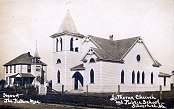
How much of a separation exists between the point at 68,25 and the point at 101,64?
57.5 inches

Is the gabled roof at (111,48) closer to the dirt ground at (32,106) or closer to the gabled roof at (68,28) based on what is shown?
Answer: the gabled roof at (68,28)

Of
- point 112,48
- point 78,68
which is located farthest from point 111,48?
point 78,68

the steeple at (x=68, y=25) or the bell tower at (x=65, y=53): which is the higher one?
the steeple at (x=68, y=25)

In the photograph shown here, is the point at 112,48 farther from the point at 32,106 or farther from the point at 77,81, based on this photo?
the point at 32,106

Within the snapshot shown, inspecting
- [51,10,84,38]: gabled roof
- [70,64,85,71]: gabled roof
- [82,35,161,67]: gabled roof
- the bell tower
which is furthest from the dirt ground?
[51,10,84,38]: gabled roof

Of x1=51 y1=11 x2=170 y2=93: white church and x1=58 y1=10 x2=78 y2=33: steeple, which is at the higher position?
x1=58 y1=10 x2=78 y2=33: steeple

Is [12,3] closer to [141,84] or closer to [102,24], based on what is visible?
[102,24]

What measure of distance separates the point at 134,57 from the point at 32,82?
11.7ft

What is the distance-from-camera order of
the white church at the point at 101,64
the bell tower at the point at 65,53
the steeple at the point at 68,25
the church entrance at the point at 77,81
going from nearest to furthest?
1. the white church at the point at 101,64
2. the steeple at the point at 68,25
3. the church entrance at the point at 77,81
4. the bell tower at the point at 65,53

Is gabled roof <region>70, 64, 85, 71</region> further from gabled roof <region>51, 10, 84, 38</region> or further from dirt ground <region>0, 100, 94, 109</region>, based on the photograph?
dirt ground <region>0, 100, 94, 109</region>

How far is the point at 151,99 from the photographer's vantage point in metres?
7.93

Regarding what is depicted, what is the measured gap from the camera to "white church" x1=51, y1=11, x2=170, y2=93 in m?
8.84

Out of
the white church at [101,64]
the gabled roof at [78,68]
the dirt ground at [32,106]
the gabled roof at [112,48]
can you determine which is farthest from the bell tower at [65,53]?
the dirt ground at [32,106]

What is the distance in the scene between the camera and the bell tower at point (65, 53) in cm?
989
